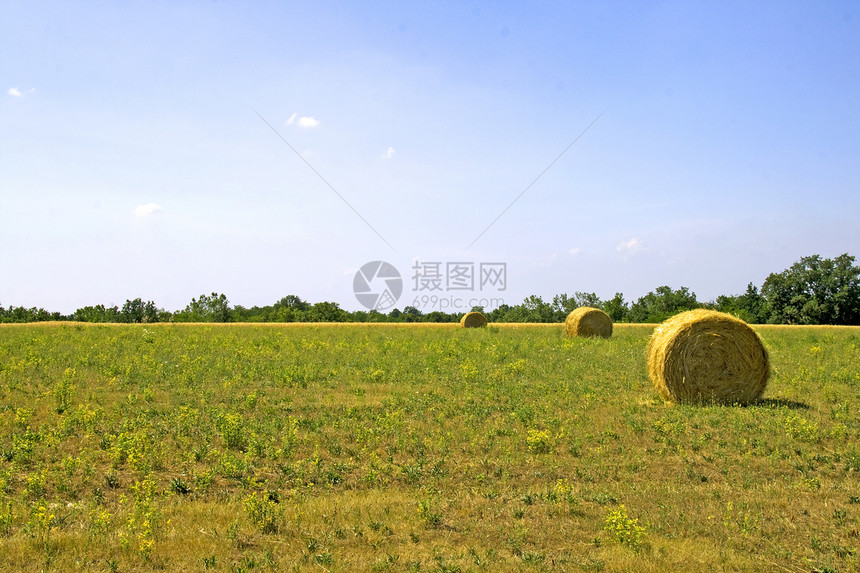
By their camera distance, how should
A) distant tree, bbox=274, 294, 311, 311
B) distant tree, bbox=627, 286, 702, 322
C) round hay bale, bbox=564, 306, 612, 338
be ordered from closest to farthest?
round hay bale, bbox=564, 306, 612, 338 < distant tree, bbox=627, 286, 702, 322 < distant tree, bbox=274, 294, 311, 311

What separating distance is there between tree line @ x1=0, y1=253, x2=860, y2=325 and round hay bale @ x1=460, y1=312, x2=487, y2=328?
26803mm

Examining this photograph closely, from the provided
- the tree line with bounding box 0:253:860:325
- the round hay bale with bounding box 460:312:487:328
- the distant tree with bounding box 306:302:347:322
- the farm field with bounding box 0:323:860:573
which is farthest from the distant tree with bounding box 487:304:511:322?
the farm field with bounding box 0:323:860:573

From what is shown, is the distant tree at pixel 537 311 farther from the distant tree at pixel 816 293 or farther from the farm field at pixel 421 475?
the farm field at pixel 421 475

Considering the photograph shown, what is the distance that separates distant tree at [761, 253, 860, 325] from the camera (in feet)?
202

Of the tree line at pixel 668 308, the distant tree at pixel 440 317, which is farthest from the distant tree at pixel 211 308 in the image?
the distant tree at pixel 440 317

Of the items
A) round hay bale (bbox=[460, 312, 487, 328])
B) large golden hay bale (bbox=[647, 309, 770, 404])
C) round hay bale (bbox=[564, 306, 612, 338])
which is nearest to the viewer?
large golden hay bale (bbox=[647, 309, 770, 404])

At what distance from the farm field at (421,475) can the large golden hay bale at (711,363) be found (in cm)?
78

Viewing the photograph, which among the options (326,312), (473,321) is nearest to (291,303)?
(326,312)

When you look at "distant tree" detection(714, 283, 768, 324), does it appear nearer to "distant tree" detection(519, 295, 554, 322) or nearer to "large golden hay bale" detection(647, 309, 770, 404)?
"distant tree" detection(519, 295, 554, 322)

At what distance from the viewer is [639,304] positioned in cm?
7875

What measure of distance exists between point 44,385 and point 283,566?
469 inches

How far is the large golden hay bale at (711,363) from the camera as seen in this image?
1365 cm

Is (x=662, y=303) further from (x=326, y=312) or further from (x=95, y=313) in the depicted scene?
(x=95, y=313)

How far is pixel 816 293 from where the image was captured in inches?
2485
